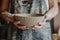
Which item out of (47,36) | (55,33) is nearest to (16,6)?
(47,36)

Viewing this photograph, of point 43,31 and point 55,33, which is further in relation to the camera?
point 55,33

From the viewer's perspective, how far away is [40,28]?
2.60 feet

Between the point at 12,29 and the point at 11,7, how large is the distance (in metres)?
0.13

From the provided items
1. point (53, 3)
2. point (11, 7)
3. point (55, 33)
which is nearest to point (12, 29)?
point (11, 7)

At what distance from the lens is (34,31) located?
2.63 feet

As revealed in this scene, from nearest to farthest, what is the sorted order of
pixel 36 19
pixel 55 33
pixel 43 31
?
pixel 36 19, pixel 43 31, pixel 55 33

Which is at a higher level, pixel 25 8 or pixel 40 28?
pixel 25 8

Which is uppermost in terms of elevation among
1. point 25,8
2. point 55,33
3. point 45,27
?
point 25,8

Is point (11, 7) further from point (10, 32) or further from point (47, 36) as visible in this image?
point (47, 36)

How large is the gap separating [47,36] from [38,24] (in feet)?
0.39

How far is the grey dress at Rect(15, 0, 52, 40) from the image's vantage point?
0.79 meters

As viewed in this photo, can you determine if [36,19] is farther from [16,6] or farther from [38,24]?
[16,6]

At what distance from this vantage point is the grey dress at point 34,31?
0.79 metres

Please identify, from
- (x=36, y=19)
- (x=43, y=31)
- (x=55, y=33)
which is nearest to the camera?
(x=36, y=19)
